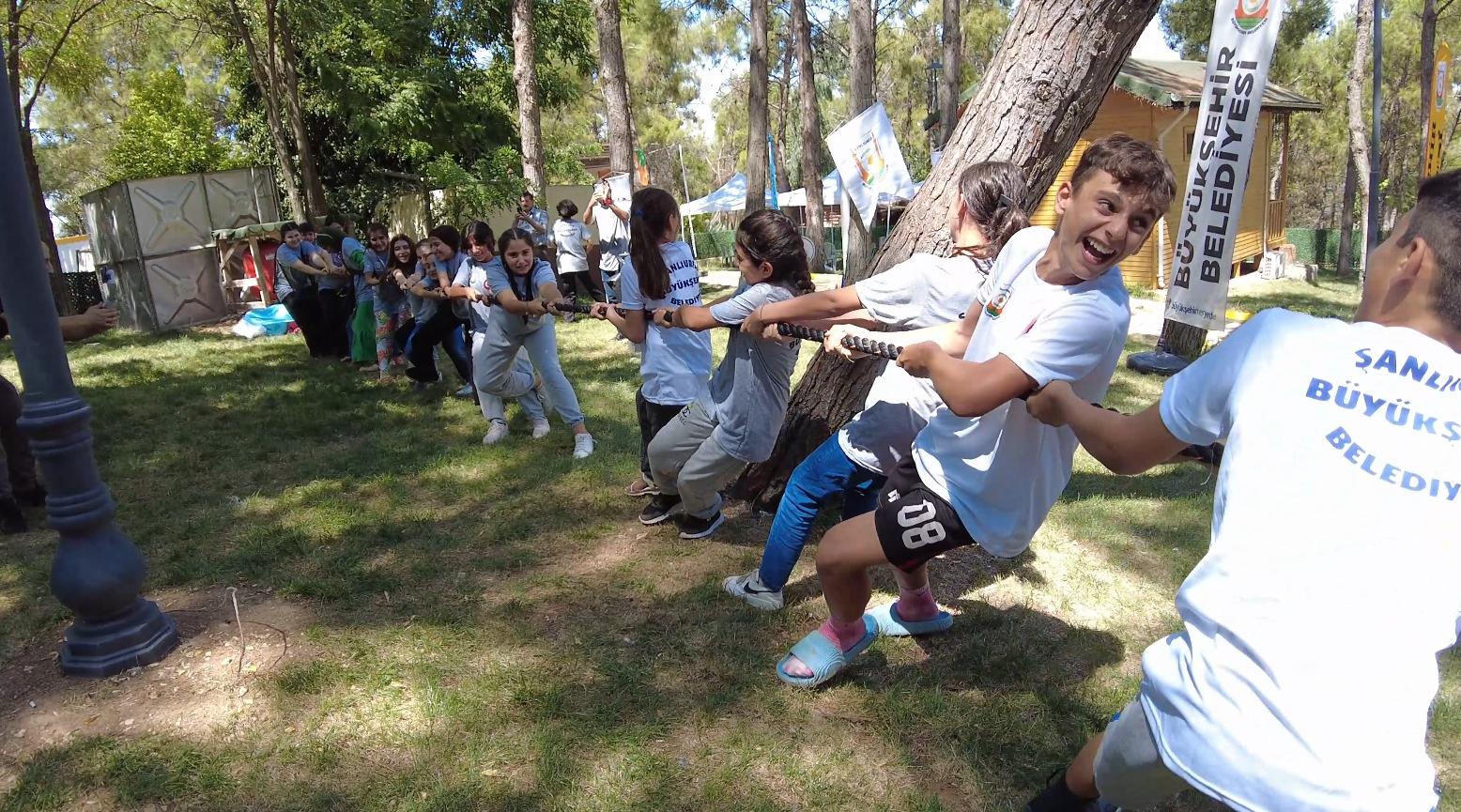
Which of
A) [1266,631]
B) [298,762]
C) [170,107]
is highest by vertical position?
[170,107]

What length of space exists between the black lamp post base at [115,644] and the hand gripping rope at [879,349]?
2635mm

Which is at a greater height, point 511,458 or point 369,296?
point 369,296

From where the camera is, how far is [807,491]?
3.31 m

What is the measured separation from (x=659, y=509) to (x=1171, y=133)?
54.5 ft

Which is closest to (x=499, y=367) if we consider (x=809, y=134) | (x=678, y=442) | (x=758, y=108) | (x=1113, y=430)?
(x=678, y=442)

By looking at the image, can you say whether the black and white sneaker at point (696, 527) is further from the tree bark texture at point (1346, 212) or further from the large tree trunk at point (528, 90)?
the tree bark texture at point (1346, 212)

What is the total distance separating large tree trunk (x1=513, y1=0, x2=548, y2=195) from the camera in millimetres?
11312

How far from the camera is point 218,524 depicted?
5.00 meters

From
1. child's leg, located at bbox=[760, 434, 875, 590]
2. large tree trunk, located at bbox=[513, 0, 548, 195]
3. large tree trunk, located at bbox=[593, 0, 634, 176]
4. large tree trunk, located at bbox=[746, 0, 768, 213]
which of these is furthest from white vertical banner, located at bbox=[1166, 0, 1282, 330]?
large tree trunk, located at bbox=[746, 0, 768, 213]

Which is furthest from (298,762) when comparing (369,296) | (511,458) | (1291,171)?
(1291,171)

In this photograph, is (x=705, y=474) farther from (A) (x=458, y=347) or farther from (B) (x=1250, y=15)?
(B) (x=1250, y=15)

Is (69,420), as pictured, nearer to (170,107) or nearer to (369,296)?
(369,296)

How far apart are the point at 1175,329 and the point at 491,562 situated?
7.71 meters

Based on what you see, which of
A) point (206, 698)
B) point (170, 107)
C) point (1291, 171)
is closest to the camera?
point (206, 698)
